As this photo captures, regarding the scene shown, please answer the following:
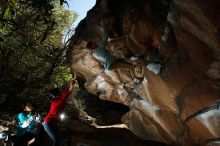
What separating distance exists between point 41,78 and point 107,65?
582cm

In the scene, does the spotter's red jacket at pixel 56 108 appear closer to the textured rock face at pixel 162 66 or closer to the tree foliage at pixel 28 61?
the textured rock face at pixel 162 66

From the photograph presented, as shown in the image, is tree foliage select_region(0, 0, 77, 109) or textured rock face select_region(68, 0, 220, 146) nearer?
textured rock face select_region(68, 0, 220, 146)

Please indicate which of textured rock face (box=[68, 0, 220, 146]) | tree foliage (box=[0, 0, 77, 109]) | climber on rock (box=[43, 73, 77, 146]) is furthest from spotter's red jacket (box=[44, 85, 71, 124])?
tree foliage (box=[0, 0, 77, 109])

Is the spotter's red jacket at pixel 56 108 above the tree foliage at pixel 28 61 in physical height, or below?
below

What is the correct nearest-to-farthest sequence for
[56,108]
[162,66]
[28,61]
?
[162,66]
[56,108]
[28,61]

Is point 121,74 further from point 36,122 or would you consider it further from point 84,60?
point 36,122

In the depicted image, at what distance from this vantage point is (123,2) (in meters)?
8.95

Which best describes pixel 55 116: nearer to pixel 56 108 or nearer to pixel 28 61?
pixel 56 108

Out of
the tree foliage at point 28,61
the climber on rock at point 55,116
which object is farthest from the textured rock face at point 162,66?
the tree foliage at point 28,61

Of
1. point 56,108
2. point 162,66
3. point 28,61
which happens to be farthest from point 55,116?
point 28,61

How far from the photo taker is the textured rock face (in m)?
5.95

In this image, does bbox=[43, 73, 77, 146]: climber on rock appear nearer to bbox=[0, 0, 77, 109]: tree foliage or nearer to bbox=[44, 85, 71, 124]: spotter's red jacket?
bbox=[44, 85, 71, 124]: spotter's red jacket

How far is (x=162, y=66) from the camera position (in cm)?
748

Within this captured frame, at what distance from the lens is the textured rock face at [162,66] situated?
19.5 ft
